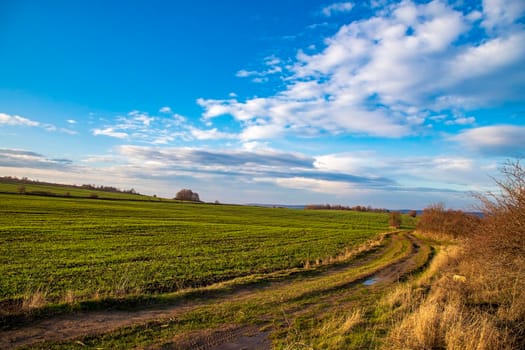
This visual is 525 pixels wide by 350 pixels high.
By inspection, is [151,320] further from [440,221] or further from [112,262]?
[440,221]

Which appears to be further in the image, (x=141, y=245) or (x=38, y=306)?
(x=141, y=245)

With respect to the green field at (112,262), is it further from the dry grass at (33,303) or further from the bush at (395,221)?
the bush at (395,221)

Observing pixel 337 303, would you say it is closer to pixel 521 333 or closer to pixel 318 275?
pixel 521 333

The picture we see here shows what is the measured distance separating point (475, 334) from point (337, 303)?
582cm

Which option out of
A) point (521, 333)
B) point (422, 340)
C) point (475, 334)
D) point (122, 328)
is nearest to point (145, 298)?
→ point (122, 328)

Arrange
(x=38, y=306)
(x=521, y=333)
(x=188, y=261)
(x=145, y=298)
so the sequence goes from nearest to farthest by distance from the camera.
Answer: (x=521, y=333), (x=38, y=306), (x=145, y=298), (x=188, y=261)

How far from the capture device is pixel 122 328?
366 inches

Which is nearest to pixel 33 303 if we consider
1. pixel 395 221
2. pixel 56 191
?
pixel 395 221

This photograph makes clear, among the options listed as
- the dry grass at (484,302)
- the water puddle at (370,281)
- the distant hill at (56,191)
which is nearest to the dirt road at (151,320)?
the water puddle at (370,281)

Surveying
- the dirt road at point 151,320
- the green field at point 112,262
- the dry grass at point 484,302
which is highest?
the dry grass at point 484,302

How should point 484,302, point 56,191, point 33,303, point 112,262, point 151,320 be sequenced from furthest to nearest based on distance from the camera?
point 56,191
point 112,262
point 484,302
point 33,303
point 151,320

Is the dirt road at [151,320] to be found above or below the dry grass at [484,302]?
below

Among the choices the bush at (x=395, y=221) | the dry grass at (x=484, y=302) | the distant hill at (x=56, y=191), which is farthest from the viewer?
the distant hill at (x=56, y=191)

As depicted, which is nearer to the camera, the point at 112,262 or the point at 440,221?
the point at 112,262
